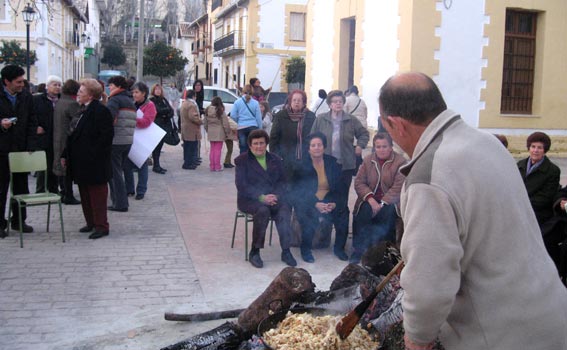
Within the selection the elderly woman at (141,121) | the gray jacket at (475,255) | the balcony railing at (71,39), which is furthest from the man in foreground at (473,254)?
the balcony railing at (71,39)

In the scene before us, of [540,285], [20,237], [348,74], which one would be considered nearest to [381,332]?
[540,285]

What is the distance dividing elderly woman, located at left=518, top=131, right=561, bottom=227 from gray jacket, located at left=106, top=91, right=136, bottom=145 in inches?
203

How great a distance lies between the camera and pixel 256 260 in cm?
647

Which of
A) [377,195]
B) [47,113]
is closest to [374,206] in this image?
[377,195]

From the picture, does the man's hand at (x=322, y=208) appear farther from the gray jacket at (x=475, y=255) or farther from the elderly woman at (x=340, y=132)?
the gray jacket at (x=475, y=255)

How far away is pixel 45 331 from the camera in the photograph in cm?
468

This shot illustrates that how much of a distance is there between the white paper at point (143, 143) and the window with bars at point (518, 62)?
9.61m

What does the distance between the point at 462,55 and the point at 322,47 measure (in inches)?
247

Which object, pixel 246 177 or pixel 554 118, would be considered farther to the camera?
pixel 554 118

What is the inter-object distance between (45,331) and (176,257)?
2226 millimetres

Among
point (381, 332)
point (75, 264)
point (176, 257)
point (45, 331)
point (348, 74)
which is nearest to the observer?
point (381, 332)

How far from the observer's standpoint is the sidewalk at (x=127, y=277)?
472 centimetres

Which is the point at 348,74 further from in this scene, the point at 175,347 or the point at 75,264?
the point at 175,347

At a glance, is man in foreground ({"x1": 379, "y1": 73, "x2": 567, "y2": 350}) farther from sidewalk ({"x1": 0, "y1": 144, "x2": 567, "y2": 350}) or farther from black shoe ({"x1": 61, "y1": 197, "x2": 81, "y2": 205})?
black shoe ({"x1": 61, "y1": 197, "x2": 81, "y2": 205})
